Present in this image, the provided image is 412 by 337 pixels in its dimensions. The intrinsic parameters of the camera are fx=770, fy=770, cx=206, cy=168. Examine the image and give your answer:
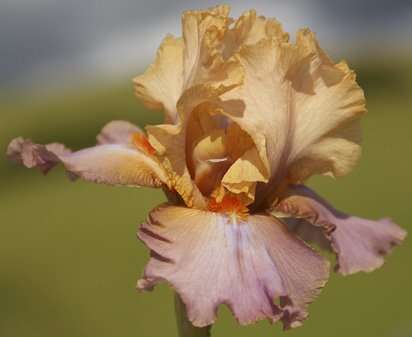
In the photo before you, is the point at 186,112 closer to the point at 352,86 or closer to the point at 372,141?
the point at 352,86

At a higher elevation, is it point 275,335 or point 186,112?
point 186,112

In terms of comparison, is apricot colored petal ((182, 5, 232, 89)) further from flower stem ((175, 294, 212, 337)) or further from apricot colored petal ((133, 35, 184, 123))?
flower stem ((175, 294, 212, 337))

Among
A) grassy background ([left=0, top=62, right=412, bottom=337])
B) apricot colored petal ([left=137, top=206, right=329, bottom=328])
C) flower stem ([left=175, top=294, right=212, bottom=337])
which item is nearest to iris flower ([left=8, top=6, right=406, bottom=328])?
apricot colored petal ([left=137, top=206, right=329, bottom=328])

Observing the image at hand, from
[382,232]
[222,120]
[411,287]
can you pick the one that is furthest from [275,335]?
[222,120]

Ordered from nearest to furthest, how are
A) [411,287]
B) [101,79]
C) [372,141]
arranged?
[411,287]
[372,141]
[101,79]

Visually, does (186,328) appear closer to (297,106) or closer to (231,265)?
(231,265)

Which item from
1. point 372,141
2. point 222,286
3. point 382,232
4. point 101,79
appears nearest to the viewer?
point 222,286
